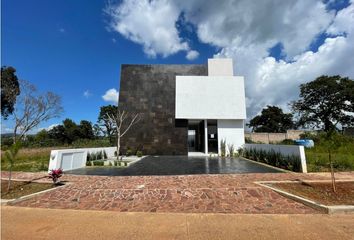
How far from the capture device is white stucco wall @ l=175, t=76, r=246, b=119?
15.6 meters

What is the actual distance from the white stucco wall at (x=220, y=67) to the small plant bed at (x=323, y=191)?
12550 millimetres

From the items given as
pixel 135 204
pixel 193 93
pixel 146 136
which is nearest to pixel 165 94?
pixel 193 93

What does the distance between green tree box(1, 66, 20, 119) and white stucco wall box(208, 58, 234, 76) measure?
72.0ft

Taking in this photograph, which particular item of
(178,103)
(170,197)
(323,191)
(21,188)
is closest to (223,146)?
(178,103)

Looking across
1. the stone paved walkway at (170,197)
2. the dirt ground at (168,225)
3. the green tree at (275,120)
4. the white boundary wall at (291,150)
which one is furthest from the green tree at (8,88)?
the green tree at (275,120)

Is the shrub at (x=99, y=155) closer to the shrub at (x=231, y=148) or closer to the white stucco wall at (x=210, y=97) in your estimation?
the white stucco wall at (x=210, y=97)

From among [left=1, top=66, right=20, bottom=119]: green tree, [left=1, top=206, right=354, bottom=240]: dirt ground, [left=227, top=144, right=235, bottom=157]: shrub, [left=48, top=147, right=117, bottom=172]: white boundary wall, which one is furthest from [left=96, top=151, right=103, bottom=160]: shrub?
[left=1, top=66, right=20, bottom=119]: green tree

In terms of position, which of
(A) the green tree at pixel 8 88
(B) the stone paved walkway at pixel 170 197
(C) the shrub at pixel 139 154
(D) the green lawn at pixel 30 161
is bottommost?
(B) the stone paved walkway at pixel 170 197

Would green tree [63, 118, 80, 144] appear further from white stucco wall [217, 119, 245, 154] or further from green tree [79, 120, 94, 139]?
white stucco wall [217, 119, 245, 154]

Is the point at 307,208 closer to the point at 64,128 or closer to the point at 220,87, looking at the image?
the point at 220,87

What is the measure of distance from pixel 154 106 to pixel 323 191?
1315cm

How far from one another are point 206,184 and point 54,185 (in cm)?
498

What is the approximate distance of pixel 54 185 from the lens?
6172mm

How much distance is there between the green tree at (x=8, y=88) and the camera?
2111 cm
